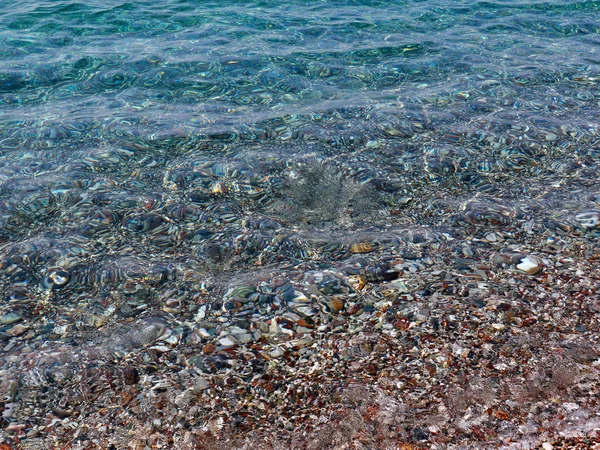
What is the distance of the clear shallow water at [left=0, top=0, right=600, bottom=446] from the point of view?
4723 mm

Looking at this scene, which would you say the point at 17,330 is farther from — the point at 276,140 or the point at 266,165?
the point at 276,140

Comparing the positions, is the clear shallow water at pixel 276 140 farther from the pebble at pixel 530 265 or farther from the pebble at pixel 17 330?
the pebble at pixel 530 265

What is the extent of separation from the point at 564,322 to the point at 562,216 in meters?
1.83

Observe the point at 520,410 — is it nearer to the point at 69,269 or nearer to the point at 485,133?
the point at 69,269

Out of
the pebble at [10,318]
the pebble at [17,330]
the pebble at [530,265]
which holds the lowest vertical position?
the pebble at [530,265]

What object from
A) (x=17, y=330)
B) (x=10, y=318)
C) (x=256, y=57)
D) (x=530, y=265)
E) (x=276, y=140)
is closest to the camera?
(x=17, y=330)

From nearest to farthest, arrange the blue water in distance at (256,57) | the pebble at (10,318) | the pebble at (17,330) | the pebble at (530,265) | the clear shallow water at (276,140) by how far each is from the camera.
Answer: the pebble at (17,330) < the pebble at (10,318) < the pebble at (530,265) < the clear shallow water at (276,140) < the blue water in distance at (256,57)

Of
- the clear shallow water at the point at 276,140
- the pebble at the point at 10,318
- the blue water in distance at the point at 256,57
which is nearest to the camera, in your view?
the pebble at the point at 10,318

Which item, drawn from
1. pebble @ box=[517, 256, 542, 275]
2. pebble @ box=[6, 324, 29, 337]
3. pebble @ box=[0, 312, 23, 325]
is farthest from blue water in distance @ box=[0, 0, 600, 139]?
pebble @ box=[517, 256, 542, 275]

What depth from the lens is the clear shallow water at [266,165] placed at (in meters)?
4.72

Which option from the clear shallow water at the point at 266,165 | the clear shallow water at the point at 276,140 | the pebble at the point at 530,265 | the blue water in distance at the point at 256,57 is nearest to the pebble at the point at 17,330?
the clear shallow water at the point at 266,165

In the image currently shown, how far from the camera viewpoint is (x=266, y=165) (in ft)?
22.0

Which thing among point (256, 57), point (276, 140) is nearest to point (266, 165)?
point (276, 140)

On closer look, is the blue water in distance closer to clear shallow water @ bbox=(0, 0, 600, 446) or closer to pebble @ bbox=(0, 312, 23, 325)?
clear shallow water @ bbox=(0, 0, 600, 446)
